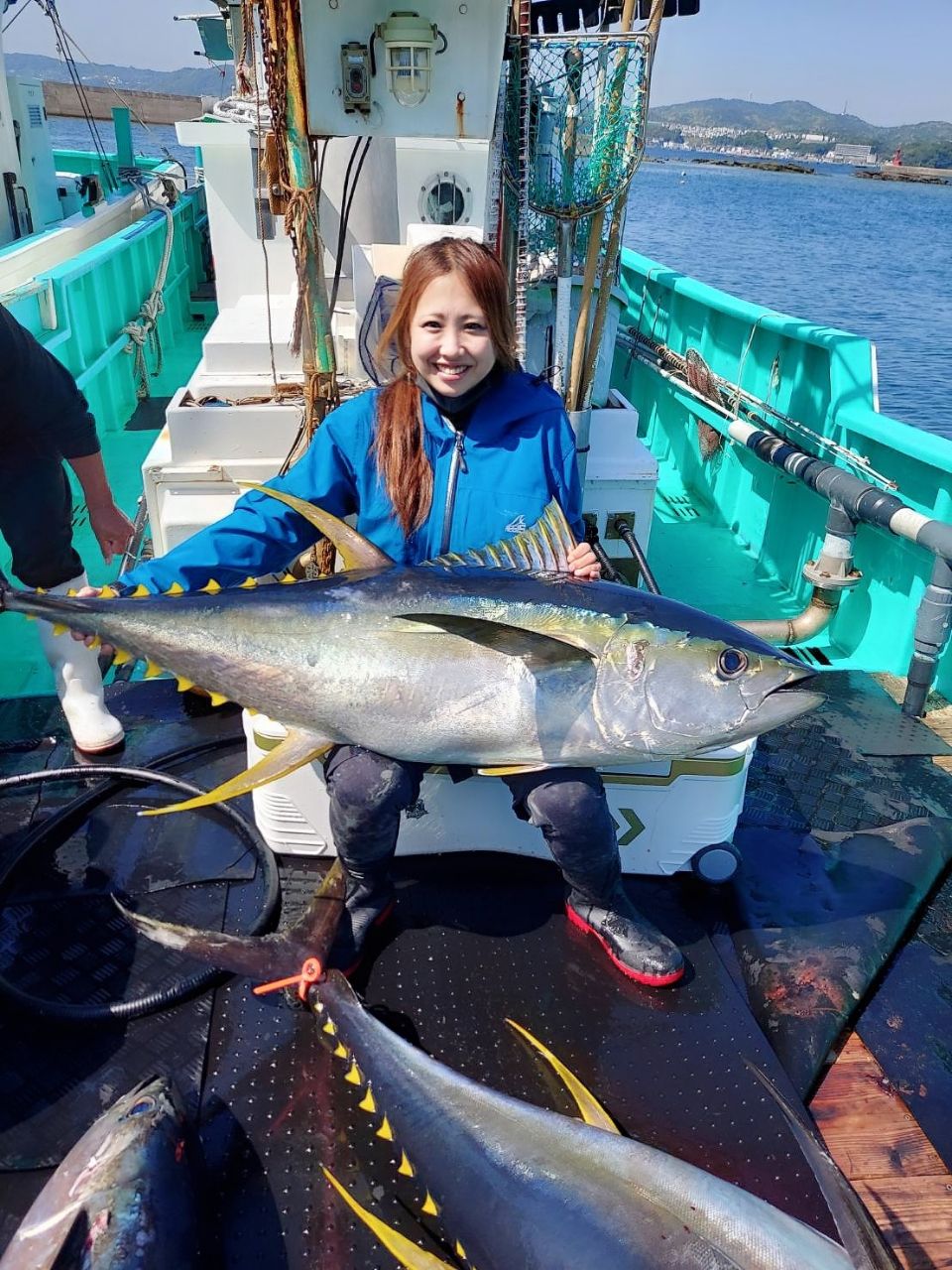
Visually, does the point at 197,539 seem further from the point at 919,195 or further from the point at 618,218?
the point at 919,195

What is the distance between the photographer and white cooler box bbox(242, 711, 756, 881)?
85.1 inches

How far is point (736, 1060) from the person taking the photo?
1.86m

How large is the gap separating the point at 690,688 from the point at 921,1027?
3.83ft

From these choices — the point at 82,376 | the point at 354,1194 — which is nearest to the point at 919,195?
the point at 82,376

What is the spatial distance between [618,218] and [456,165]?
859mm

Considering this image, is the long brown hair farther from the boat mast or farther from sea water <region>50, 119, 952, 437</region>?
sea water <region>50, 119, 952, 437</region>

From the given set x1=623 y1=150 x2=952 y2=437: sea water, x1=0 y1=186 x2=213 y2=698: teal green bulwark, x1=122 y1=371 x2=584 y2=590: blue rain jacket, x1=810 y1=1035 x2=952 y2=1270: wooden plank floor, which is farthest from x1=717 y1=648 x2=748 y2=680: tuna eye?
x1=623 y1=150 x2=952 y2=437: sea water

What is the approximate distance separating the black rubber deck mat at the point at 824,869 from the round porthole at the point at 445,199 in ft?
9.35

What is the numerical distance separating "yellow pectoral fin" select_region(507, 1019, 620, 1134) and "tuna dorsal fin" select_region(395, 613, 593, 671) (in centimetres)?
86

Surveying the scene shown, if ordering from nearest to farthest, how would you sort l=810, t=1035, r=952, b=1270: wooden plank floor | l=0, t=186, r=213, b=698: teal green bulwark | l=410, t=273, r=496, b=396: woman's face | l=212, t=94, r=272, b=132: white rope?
l=810, t=1035, r=952, b=1270: wooden plank floor
l=410, t=273, r=496, b=396: woman's face
l=0, t=186, r=213, b=698: teal green bulwark
l=212, t=94, r=272, b=132: white rope

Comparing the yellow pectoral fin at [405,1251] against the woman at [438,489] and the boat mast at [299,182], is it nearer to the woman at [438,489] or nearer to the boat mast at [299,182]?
the woman at [438,489]

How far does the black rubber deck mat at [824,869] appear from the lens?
2.04 metres

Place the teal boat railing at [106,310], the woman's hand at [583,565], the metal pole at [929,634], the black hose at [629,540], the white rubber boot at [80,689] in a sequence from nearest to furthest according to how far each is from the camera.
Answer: the woman's hand at [583,565], the white rubber boot at [80,689], the metal pole at [929,634], the black hose at [629,540], the teal boat railing at [106,310]

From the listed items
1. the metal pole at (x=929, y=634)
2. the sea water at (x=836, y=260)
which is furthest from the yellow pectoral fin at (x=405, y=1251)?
the sea water at (x=836, y=260)
